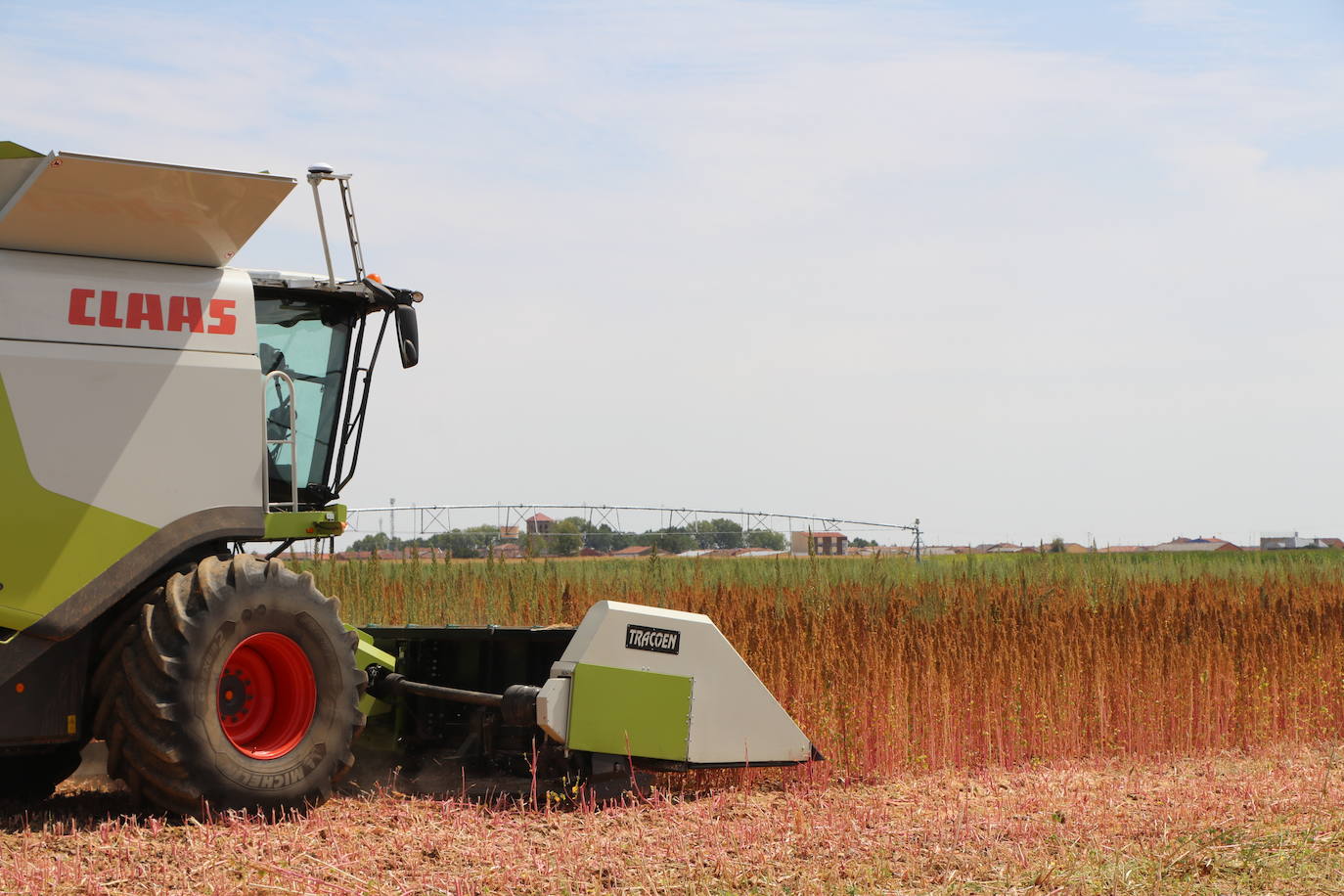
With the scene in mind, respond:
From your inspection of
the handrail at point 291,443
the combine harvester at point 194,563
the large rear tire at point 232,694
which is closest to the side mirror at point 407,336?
the combine harvester at point 194,563

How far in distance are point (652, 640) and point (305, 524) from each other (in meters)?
1.78

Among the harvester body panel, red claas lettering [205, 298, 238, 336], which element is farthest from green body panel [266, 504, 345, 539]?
red claas lettering [205, 298, 238, 336]

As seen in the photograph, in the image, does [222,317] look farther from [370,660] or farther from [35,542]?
[370,660]

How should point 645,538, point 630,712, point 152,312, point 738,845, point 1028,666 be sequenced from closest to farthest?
point 738,845
point 152,312
point 630,712
point 1028,666
point 645,538

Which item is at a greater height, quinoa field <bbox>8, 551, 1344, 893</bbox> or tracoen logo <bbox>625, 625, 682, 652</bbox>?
tracoen logo <bbox>625, 625, 682, 652</bbox>

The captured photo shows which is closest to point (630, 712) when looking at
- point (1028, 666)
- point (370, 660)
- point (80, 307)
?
point (370, 660)

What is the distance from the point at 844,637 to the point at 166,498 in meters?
3.97

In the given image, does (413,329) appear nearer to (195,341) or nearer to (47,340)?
(195,341)

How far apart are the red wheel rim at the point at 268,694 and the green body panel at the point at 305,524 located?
24.6 inches

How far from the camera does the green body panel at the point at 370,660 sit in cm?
664

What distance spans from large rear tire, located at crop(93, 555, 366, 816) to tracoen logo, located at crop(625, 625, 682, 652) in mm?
1241

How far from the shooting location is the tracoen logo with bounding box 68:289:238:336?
550cm

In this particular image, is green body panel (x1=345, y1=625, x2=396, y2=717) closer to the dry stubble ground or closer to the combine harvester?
the combine harvester

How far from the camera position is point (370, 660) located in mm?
6699
